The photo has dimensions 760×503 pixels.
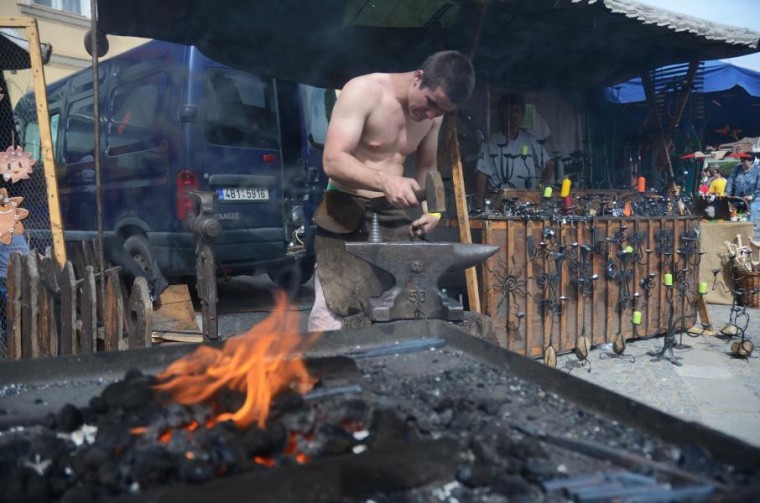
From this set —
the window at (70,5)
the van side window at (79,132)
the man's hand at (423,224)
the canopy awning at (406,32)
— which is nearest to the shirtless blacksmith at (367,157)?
the man's hand at (423,224)

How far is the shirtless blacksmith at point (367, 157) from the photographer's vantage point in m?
3.63

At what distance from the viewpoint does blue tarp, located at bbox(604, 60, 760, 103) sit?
8.84m

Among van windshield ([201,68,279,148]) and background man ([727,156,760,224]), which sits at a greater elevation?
van windshield ([201,68,279,148])

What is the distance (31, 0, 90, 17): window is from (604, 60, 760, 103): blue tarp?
12.0 meters

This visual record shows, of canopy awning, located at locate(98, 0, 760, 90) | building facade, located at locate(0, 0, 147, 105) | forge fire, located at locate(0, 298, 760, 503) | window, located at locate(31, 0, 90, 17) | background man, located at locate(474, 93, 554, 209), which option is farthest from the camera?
window, located at locate(31, 0, 90, 17)

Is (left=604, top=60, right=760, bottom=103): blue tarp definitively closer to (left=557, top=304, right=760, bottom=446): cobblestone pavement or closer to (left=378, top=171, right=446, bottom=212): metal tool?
(left=557, top=304, right=760, bottom=446): cobblestone pavement

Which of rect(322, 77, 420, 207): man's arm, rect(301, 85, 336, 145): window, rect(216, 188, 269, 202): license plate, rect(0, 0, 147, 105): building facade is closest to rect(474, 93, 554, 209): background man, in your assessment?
rect(301, 85, 336, 145): window

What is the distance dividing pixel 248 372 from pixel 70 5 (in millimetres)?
14545

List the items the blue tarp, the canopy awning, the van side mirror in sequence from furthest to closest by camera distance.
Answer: the blue tarp, the van side mirror, the canopy awning

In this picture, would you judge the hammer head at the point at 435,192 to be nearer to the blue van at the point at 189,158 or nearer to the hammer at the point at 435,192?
the hammer at the point at 435,192

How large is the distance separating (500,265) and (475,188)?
5.96 feet

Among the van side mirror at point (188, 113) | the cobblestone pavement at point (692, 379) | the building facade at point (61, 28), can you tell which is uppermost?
the building facade at point (61, 28)

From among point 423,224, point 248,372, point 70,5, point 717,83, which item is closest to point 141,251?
point 423,224

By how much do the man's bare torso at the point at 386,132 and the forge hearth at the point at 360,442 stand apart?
2.02m
